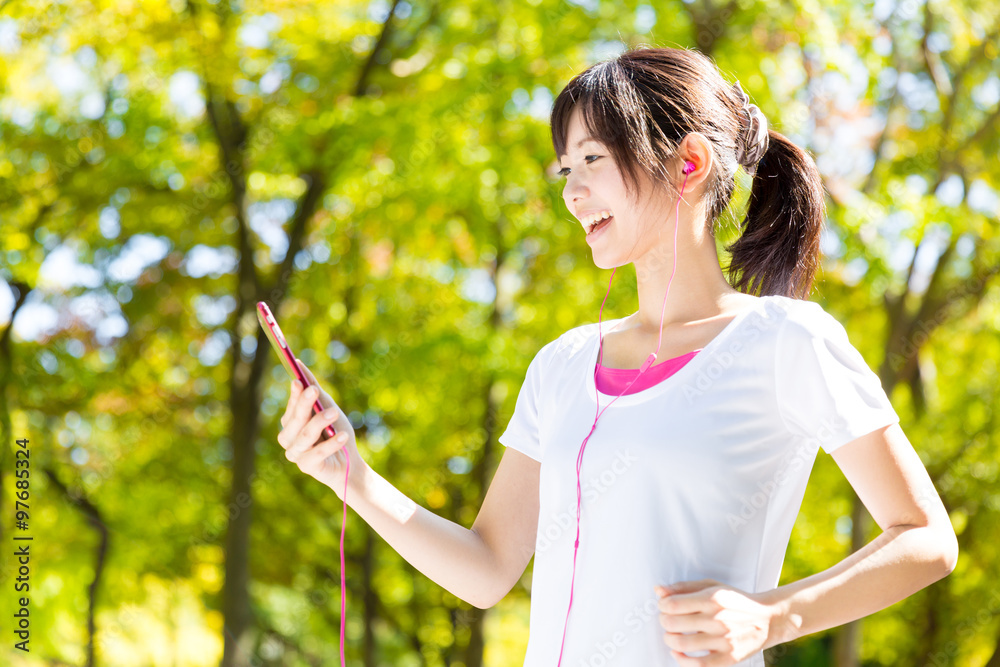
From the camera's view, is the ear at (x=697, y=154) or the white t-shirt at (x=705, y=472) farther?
the ear at (x=697, y=154)

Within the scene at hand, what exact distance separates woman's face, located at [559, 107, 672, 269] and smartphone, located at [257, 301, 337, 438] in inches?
18.8

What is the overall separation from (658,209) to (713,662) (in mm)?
647

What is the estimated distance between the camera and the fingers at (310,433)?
1.36 metres

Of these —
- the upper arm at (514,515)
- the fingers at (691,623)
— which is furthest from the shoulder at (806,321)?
the upper arm at (514,515)

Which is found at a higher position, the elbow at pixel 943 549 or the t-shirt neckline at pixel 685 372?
the t-shirt neckline at pixel 685 372

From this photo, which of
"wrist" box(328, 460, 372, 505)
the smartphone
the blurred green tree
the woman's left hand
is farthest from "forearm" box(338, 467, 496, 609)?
the blurred green tree

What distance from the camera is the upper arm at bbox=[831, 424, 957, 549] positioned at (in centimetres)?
105

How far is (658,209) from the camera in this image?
135 cm

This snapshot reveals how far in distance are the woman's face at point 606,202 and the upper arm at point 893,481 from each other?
441 mm

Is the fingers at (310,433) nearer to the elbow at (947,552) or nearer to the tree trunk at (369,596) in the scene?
the elbow at (947,552)

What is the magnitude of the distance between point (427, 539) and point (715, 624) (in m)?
0.53

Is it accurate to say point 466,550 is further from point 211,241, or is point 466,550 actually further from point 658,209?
point 211,241

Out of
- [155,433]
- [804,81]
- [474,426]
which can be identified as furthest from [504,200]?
[155,433]

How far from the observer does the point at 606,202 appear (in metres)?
1.35
